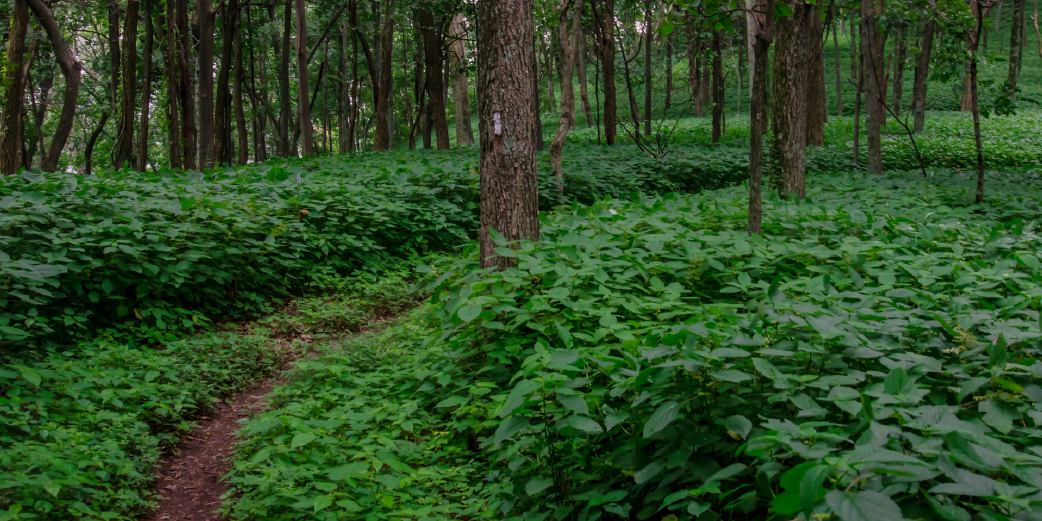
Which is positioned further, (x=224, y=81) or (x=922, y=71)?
(x=922, y=71)

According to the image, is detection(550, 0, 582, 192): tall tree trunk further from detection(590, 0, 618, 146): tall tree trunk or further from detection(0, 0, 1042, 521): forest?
detection(590, 0, 618, 146): tall tree trunk

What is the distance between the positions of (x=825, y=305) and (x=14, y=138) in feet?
43.4

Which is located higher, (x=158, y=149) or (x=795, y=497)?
(x=158, y=149)

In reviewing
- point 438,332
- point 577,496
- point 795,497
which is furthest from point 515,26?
point 795,497

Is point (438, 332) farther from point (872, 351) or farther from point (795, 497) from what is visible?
point (795, 497)

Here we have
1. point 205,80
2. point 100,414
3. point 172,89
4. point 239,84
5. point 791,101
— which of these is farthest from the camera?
point 239,84

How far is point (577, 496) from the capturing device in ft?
8.04

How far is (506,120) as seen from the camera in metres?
4.94

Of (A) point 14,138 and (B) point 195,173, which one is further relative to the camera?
(A) point 14,138

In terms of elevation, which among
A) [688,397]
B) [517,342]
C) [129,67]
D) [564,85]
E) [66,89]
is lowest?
[517,342]

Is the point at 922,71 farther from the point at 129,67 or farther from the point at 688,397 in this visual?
the point at 688,397

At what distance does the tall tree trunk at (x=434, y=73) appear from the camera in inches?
569

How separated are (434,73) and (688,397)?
46.1 ft

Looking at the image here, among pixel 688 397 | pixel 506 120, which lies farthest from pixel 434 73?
pixel 688 397
